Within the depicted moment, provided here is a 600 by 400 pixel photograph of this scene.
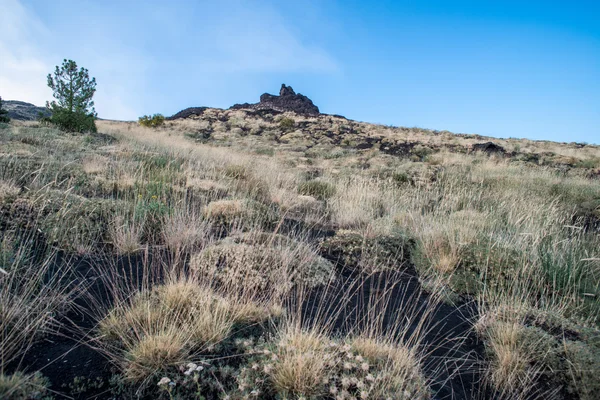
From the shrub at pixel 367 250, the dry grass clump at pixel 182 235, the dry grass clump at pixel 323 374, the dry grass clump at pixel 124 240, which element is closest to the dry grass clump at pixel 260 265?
the dry grass clump at pixel 182 235

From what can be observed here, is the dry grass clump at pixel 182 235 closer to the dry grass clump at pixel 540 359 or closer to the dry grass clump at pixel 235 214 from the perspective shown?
the dry grass clump at pixel 235 214

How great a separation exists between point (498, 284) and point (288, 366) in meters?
3.10

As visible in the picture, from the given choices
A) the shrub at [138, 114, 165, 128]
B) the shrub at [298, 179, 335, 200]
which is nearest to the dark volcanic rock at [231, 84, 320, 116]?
the shrub at [138, 114, 165, 128]

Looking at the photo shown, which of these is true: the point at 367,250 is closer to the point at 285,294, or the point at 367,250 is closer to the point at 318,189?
the point at 285,294

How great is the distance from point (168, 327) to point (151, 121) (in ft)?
104

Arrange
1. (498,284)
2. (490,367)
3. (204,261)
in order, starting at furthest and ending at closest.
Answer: (498,284)
(204,261)
(490,367)

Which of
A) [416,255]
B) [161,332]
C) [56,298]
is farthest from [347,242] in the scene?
[56,298]

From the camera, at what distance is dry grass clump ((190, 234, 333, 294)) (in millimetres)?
3273

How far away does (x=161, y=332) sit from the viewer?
2033mm

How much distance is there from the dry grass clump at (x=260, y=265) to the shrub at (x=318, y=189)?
528 cm

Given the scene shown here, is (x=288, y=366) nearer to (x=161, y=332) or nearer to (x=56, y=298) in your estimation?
(x=161, y=332)

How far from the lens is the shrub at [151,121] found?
1160 inches

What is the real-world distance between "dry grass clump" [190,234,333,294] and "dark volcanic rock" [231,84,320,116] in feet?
181

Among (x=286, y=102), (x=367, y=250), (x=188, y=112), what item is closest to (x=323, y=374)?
(x=367, y=250)
